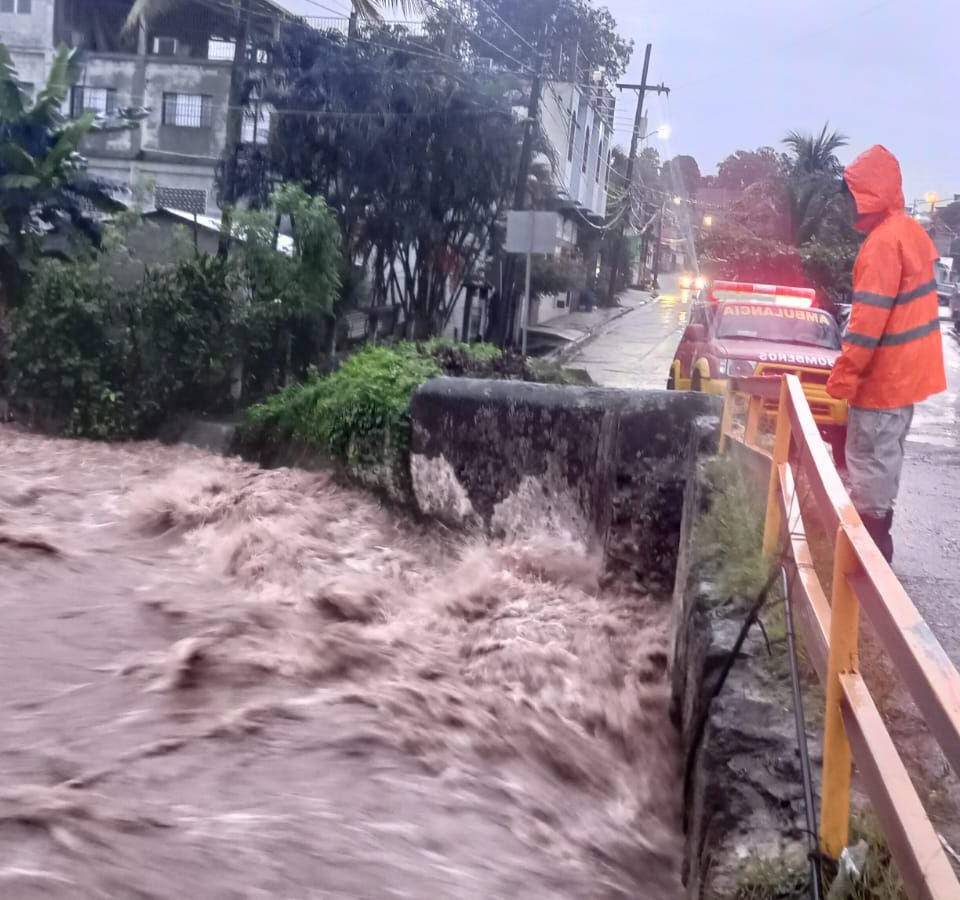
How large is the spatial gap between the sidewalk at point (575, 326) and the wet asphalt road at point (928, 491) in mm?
580

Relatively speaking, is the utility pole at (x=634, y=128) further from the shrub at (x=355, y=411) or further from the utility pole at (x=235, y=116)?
the shrub at (x=355, y=411)

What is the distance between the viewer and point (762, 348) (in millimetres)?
12703

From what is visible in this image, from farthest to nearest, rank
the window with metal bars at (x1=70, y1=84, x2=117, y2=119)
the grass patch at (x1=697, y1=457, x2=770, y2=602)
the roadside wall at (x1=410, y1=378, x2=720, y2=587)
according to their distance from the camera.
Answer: the window with metal bars at (x1=70, y1=84, x2=117, y2=119)
the roadside wall at (x1=410, y1=378, x2=720, y2=587)
the grass patch at (x1=697, y1=457, x2=770, y2=602)

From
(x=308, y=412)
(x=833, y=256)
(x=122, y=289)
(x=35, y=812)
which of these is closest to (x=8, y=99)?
(x=122, y=289)

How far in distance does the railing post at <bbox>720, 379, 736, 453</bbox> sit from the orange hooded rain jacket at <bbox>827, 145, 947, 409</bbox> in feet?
3.17

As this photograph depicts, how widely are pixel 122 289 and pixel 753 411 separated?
9068 millimetres

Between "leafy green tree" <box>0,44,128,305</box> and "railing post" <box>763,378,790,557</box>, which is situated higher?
"leafy green tree" <box>0,44,128,305</box>

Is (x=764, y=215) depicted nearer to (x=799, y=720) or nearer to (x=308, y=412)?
(x=308, y=412)

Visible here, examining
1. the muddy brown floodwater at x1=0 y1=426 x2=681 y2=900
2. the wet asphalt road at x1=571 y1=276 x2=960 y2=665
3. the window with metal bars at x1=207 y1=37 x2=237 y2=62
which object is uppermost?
the window with metal bars at x1=207 y1=37 x2=237 y2=62

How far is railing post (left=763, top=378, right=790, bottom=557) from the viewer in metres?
4.74

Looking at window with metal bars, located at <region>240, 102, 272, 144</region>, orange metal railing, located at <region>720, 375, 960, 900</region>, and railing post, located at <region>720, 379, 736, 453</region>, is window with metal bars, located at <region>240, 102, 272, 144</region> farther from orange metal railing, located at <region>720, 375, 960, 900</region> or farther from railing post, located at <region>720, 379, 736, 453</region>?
orange metal railing, located at <region>720, 375, 960, 900</region>

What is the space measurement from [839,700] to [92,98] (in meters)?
27.9

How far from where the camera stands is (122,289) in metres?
13.6

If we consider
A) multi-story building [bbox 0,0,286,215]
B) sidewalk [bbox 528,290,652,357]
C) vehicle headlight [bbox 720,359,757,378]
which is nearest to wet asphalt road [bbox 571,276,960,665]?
sidewalk [bbox 528,290,652,357]
